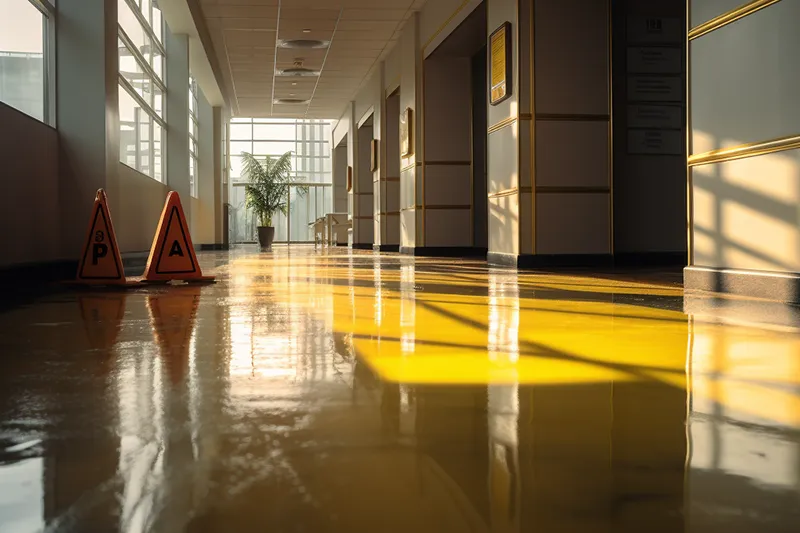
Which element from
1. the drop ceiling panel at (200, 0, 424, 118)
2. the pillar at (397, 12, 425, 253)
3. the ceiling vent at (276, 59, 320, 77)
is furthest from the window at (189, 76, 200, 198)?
the pillar at (397, 12, 425, 253)

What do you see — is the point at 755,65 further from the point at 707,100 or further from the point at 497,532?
the point at 497,532

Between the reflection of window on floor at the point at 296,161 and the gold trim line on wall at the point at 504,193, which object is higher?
the reflection of window on floor at the point at 296,161

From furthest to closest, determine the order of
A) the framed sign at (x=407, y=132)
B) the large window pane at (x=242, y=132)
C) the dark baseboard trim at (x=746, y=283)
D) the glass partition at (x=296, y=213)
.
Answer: the large window pane at (x=242, y=132)
the glass partition at (x=296, y=213)
the framed sign at (x=407, y=132)
the dark baseboard trim at (x=746, y=283)

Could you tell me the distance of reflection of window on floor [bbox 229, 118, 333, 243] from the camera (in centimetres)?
3152

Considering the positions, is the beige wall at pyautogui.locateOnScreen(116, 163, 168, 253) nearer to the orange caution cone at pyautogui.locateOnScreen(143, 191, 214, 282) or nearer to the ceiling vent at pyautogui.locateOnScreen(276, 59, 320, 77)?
the orange caution cone at pyautogui.locateOnScreen(143, 191, 214, 282)

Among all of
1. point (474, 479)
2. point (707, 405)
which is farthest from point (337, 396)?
point (707, 405)

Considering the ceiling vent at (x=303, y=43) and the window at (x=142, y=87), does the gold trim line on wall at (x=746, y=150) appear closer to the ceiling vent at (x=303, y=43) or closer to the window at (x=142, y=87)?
the window at (x=142, y=87)

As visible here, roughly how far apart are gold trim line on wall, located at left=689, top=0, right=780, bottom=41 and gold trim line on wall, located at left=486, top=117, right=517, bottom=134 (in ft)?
11.8

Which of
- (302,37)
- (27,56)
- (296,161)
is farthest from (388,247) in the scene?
(296,161)

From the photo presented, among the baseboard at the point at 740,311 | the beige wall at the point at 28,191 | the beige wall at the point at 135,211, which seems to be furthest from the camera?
the beige wall at the point at 135,211

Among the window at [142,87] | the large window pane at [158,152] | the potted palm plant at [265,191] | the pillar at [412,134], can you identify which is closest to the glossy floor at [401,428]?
the window at [142,87]

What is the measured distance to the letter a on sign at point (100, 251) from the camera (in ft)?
18.5

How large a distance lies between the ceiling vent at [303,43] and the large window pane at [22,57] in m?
8.31

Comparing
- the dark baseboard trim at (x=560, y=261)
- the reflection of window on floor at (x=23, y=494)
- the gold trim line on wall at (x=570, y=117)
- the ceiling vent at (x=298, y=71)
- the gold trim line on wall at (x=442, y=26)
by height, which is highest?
the ceiling vent at (x=298, y=71)
